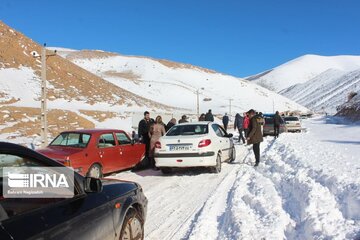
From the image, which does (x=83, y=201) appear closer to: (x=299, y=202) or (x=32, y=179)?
(x=32, y=179)

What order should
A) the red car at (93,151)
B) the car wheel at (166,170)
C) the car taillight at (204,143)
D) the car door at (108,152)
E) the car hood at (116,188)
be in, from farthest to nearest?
the car wheel at (166,170), the car taillight at (204,143), the car door at (108,152), the red car at (93,151), the car hood at (116,188)

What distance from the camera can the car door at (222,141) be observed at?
12024 millimetres

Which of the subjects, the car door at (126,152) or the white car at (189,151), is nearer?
the white car at (189,151)

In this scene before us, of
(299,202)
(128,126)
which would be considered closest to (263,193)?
(299,202)

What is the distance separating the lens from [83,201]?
362 cm

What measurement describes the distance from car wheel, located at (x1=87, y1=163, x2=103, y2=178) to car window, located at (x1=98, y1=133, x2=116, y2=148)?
559mm

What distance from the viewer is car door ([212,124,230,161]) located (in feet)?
39.4

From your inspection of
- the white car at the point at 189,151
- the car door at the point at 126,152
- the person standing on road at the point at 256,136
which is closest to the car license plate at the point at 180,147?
the white car at the point at 189,151

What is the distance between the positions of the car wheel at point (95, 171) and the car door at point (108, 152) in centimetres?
16

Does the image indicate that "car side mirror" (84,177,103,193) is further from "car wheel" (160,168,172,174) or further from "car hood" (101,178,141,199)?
"car wheel" (160,168,172,174)

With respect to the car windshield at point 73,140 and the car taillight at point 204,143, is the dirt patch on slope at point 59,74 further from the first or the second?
the car taillight at point 204,143

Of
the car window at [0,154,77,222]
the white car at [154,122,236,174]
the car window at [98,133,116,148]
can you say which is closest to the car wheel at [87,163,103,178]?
the car window at [98,133,116,148]

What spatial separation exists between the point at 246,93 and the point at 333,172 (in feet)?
376

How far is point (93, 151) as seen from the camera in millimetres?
9891
